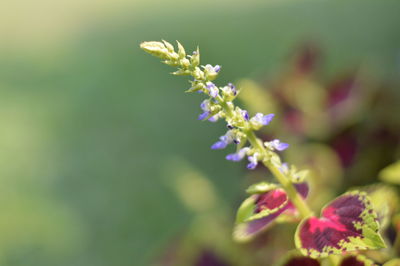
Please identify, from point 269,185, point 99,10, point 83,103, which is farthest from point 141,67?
point 269,185

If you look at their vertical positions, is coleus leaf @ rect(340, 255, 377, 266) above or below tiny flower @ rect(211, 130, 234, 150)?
below

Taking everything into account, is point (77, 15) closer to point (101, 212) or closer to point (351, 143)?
point (101, 212)

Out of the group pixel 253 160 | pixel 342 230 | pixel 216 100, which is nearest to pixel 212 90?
pixel 216 100

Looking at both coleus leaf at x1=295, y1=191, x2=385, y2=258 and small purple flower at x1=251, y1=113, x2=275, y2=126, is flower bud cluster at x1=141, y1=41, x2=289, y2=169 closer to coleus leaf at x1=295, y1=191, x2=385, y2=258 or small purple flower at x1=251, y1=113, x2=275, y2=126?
small purple flower at x1=251, y1=113, x2=275, y2=126

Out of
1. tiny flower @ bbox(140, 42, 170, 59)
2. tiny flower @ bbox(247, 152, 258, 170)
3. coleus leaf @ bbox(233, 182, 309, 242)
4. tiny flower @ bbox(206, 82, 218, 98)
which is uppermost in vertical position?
tiny flower @ bbox(140, 42, 170, 59)

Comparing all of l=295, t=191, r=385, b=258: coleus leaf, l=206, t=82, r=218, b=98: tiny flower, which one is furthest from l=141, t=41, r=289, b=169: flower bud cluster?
l=295, t=191, r=385, b=258: coleus leaf

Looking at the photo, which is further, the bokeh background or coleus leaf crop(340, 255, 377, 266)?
the bokeh background

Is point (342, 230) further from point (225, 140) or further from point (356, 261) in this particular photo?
point (225, 140)
